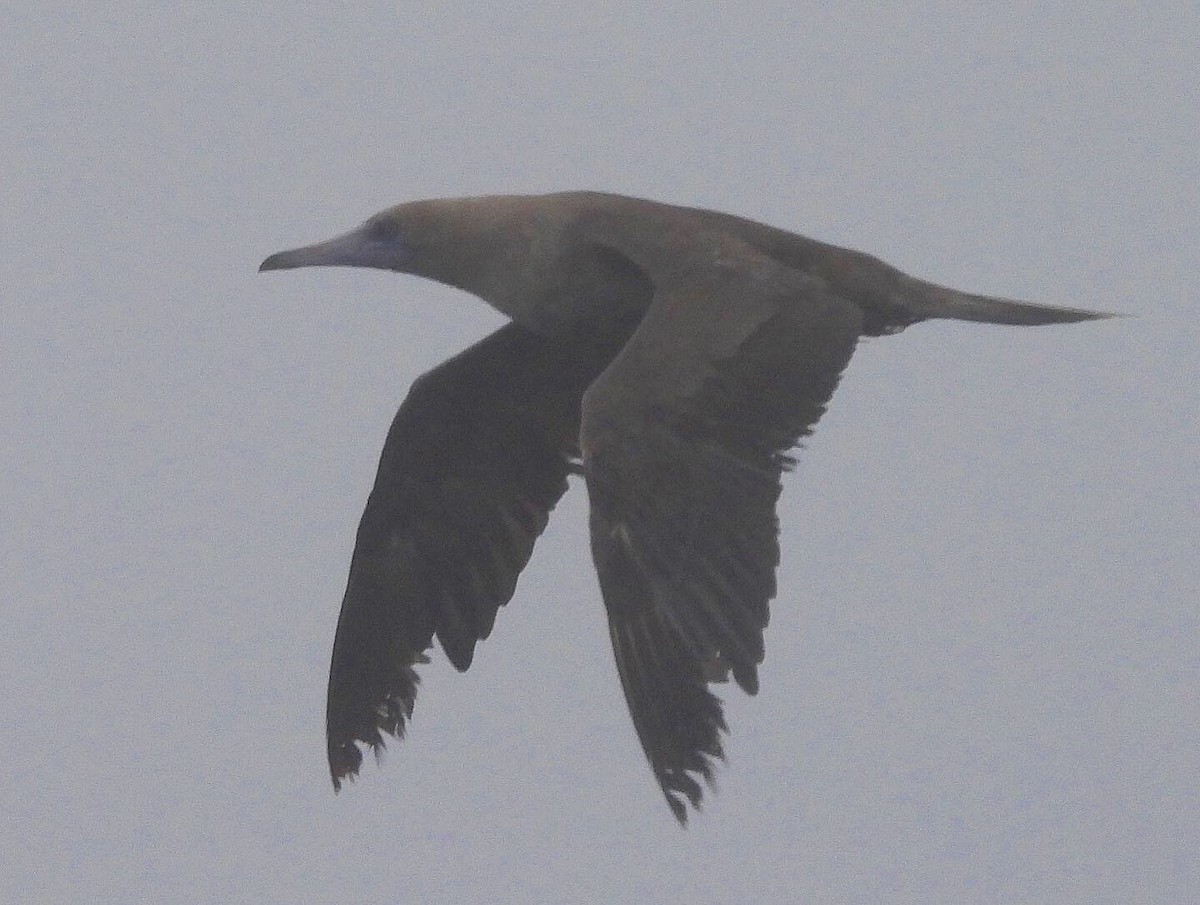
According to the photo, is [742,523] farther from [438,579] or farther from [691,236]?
[438,579]

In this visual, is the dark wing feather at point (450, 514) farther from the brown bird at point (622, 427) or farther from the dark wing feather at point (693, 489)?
the dark wing feather at point (693, 489)

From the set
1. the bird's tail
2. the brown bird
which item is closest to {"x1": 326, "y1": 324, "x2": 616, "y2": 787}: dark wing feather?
the brown bird

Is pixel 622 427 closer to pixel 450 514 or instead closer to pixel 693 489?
pixel 693 489

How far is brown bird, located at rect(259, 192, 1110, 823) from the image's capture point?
8977 mm

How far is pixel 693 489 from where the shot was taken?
9148mm

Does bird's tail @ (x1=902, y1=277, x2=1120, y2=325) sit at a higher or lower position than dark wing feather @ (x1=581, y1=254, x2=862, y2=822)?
higher

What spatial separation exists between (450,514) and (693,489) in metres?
2.27

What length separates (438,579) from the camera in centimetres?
1128

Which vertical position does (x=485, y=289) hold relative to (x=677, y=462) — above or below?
above

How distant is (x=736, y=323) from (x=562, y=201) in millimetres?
1194

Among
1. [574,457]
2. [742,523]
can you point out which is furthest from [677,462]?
[574,457]

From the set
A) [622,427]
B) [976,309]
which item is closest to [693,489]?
[622,427]

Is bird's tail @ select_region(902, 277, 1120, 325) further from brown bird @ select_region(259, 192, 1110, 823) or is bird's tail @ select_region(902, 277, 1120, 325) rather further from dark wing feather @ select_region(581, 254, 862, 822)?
dark wing feather @ select_region(581, 254, 862, 822)

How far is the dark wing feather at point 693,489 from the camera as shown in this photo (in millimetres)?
8906
